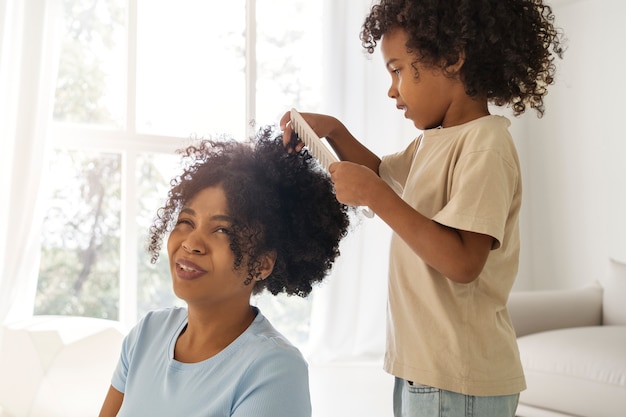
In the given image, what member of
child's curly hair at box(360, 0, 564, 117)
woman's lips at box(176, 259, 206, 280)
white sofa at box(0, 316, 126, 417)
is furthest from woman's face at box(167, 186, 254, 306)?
white sofa at box(0, 316, 126, 417)

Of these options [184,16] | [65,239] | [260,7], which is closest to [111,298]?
[65,239]

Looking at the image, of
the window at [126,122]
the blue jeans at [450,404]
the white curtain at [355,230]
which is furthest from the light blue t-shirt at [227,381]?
the white curtain at [355,230]

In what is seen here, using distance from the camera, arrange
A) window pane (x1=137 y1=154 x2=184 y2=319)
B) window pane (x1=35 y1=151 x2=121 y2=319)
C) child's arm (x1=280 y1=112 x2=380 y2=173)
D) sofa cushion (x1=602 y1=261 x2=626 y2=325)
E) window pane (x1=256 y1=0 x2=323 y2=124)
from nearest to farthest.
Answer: child's arm (x1=280 y1=112 x2=380 y2=173) → sofa cushion (x1=602 y1=261 x2=626 y2=325) → window pane (x1=35 y1=151 x2=121 y2=319) → window pane (x1=137 y1=154 x2=184 y2=319) → window pane (x1=256 y1=0 x2=323 y2=124)

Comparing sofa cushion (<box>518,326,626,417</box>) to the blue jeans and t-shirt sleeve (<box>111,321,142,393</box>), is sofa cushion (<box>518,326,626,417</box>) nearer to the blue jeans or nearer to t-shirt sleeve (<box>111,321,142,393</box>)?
the blue jeans

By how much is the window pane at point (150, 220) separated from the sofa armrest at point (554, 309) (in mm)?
1721

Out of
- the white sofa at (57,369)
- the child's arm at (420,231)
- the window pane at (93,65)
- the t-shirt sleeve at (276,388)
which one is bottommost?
the white sofa at (57,369)

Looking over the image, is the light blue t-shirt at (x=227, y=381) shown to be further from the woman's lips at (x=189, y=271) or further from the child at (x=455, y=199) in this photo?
the child at (x=455, y=199)

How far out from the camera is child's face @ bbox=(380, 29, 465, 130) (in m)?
1.26

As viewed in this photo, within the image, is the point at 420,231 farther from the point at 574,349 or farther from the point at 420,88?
the point at 574,349

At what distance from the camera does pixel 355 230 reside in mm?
4047

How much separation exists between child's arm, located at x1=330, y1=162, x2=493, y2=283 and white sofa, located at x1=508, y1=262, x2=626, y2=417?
139 centimetres

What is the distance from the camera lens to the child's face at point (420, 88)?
1.26m

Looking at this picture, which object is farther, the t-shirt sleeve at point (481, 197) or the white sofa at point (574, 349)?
the white sofa at point (574, 349)

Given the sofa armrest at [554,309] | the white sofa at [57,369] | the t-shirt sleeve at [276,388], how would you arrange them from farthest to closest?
the sofa armrest at [554,309], the white sofa at [57,369], the t-shirt sleeve at [276,388]
